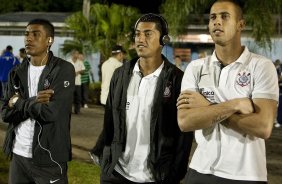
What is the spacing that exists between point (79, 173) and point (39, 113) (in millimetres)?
3726

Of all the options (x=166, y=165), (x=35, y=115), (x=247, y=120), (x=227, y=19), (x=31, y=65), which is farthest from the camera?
(x=31, y=65)

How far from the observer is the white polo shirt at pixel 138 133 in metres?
3.83

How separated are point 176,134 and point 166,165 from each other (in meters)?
0.22

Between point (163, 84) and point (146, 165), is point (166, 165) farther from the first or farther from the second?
point (163, 84)

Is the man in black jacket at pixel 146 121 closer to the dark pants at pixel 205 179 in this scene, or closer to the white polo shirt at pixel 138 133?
the white polo shirt at pixel 138 133

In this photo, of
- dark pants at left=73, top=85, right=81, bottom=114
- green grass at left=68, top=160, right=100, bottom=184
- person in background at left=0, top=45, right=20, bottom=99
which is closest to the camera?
green grass at left=68, top=160, right=100, bottom=184

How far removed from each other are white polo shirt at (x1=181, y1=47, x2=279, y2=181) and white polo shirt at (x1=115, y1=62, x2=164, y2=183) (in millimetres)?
544

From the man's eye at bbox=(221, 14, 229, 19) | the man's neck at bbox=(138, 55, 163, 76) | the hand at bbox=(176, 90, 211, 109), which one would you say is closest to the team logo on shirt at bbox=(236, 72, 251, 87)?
the hand at bbox=(176, 90, 211, 109)

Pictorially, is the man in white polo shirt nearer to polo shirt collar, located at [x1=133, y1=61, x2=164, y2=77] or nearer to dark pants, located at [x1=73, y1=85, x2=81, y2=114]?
polo shirt collar, located at [x1=133, y1=61, x2=164, y2=77]

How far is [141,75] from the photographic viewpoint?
4039 mm

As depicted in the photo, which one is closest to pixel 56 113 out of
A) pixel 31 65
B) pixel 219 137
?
pixel 31 65

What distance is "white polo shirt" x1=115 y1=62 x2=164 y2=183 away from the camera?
12.6ft

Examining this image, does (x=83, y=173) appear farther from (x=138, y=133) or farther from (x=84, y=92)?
(x=84, y=92)

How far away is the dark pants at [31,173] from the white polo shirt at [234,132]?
4.91 ft
